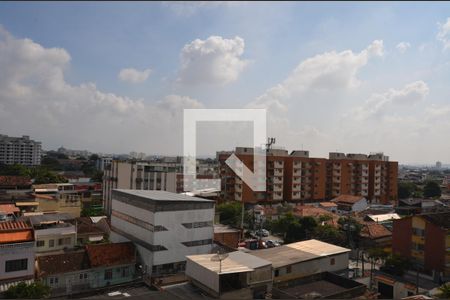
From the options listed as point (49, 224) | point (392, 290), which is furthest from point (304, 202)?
point (49, 224)

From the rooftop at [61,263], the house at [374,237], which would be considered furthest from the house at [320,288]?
the house at [374,237]

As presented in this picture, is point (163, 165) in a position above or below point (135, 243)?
above

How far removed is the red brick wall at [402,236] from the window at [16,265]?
13.4 metres

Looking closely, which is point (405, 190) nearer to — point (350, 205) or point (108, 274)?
point (350, 205)

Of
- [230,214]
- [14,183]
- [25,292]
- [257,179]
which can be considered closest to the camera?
[25,292]

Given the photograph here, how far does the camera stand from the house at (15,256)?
33.7 ft

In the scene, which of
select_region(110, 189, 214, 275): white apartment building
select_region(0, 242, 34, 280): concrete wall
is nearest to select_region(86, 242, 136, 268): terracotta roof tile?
select_region(110, 189, 214, 275): white apartment building

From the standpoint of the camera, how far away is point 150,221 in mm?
12211

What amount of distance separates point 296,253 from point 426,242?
5.65 m

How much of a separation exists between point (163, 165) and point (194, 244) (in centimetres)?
1284

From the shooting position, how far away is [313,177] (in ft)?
102

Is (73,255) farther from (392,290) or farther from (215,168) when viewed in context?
(215,168)

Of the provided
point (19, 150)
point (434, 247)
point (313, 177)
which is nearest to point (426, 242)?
point (434, 247)

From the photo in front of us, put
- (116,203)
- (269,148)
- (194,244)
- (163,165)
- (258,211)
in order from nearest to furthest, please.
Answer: (194,244), (116,203), (258,211), (163,165), (269,148)
